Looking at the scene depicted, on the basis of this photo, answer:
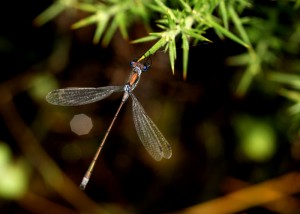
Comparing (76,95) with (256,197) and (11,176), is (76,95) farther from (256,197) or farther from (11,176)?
(256,197)

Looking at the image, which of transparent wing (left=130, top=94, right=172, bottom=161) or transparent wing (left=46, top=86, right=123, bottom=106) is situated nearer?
transparent wing (left=130, top=94, right=172, bottom=161)

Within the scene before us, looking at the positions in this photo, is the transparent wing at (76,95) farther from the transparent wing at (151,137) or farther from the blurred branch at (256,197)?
the blurred branch at (256,197)

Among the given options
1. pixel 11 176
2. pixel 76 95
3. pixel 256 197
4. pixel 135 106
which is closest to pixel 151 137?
pixel 135 106

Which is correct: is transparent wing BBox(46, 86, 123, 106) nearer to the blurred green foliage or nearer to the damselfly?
the damselfly

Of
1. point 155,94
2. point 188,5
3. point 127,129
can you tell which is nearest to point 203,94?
point 155,94

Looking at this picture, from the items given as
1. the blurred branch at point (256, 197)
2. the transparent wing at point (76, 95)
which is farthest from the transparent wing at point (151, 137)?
the blurred branch at point (256, 197)

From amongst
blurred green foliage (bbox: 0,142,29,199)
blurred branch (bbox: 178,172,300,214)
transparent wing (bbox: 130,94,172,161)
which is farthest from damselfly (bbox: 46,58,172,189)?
blurred branch (bbox: 178,172,300,214)
